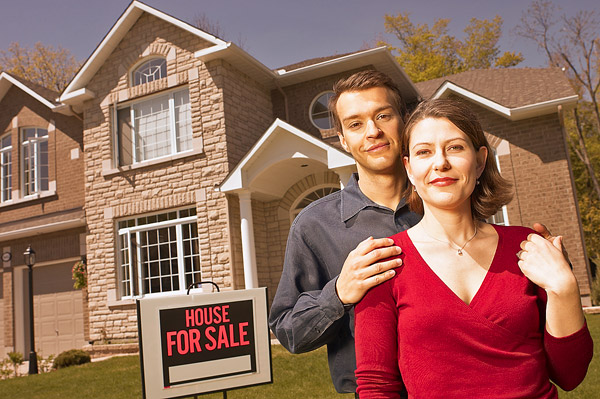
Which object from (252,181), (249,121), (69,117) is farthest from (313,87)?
(69,117)

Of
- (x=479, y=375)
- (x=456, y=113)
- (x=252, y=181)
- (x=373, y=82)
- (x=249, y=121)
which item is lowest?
(x=479, y=375)

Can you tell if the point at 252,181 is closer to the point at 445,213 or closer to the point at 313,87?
the point at 313,87

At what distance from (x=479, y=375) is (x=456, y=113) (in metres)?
0.75

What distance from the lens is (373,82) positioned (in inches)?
77.5

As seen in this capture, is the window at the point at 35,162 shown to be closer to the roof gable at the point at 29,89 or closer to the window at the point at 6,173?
the window at the point at 6,173

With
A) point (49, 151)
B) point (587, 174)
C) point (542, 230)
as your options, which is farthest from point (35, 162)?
point (587, 174)

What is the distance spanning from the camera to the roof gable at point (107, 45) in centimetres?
Answer: 1355

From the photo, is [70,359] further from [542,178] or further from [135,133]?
[542,178]

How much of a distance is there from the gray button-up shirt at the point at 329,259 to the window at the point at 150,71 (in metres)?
12.4

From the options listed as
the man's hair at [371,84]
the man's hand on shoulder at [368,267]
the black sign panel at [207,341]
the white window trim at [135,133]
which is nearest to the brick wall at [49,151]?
the white window trim at [135,133]

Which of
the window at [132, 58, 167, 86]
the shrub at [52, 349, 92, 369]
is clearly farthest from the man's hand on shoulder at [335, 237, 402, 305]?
the window at [132, 58, 167, 86]

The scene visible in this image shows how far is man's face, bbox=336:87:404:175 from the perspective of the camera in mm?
1931

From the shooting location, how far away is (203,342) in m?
3.70

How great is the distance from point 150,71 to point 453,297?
531 inches
